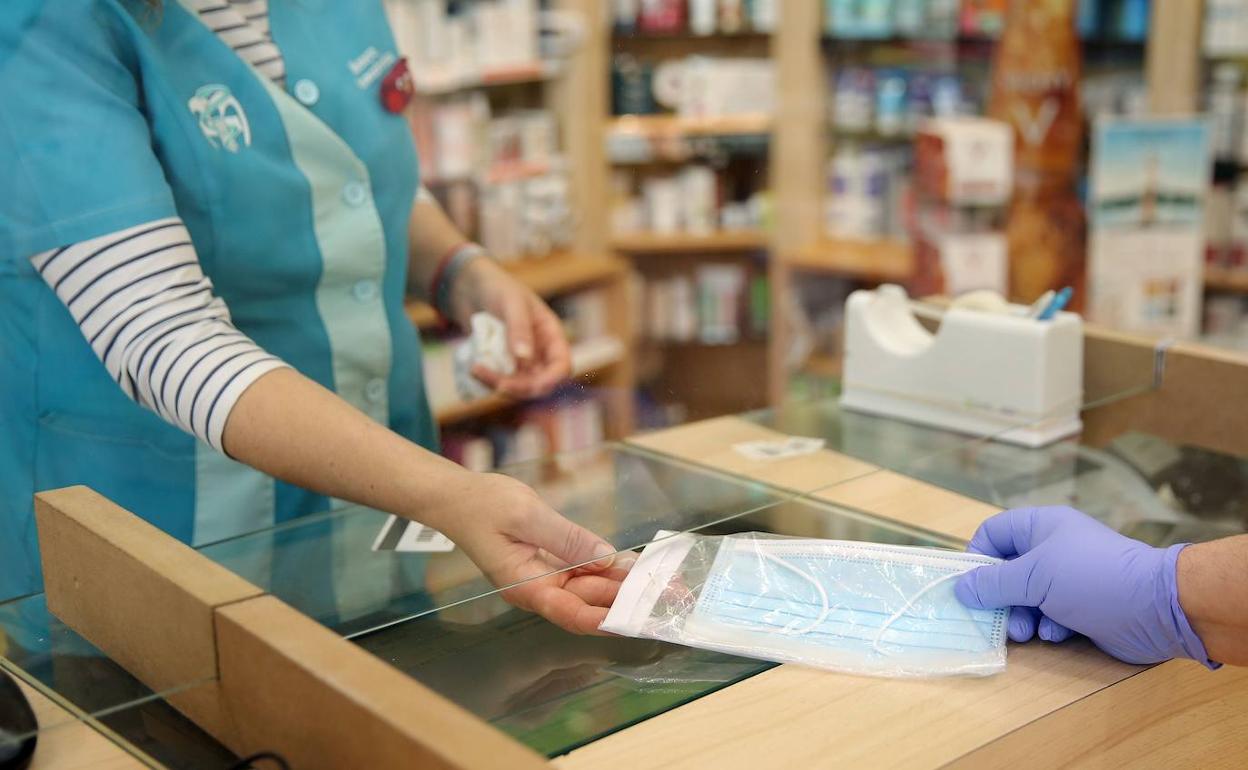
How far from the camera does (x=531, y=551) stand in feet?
4.37

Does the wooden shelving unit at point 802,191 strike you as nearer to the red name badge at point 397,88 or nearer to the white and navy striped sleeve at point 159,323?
the red name badge at point 397,88

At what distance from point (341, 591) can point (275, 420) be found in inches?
7.7

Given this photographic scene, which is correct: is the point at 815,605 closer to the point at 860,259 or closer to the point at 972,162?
the point at 972,162

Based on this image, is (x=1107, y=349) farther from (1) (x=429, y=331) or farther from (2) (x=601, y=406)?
(2) (x=601, y=406)

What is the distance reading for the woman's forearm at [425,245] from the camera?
82.6 inches

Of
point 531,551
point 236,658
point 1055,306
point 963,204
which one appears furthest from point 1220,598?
point 963,204

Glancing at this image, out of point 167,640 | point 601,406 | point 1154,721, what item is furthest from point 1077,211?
point 167,640

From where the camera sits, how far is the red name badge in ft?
6.06

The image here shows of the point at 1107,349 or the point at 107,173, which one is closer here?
the point at 107,173

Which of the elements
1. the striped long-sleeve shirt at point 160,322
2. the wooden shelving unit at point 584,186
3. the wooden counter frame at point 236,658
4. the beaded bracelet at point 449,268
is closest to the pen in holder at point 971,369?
the beaded bracelet at point 449,268

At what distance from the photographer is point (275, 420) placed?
4.58 ft

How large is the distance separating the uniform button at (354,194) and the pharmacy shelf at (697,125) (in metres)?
3.19

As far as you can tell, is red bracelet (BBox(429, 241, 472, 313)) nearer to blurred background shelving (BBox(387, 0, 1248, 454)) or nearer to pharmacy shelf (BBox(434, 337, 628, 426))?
pharmacy shelf (BBox(434, 337, 628, 426))

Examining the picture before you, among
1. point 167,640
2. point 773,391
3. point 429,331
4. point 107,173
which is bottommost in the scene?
point 773,391
